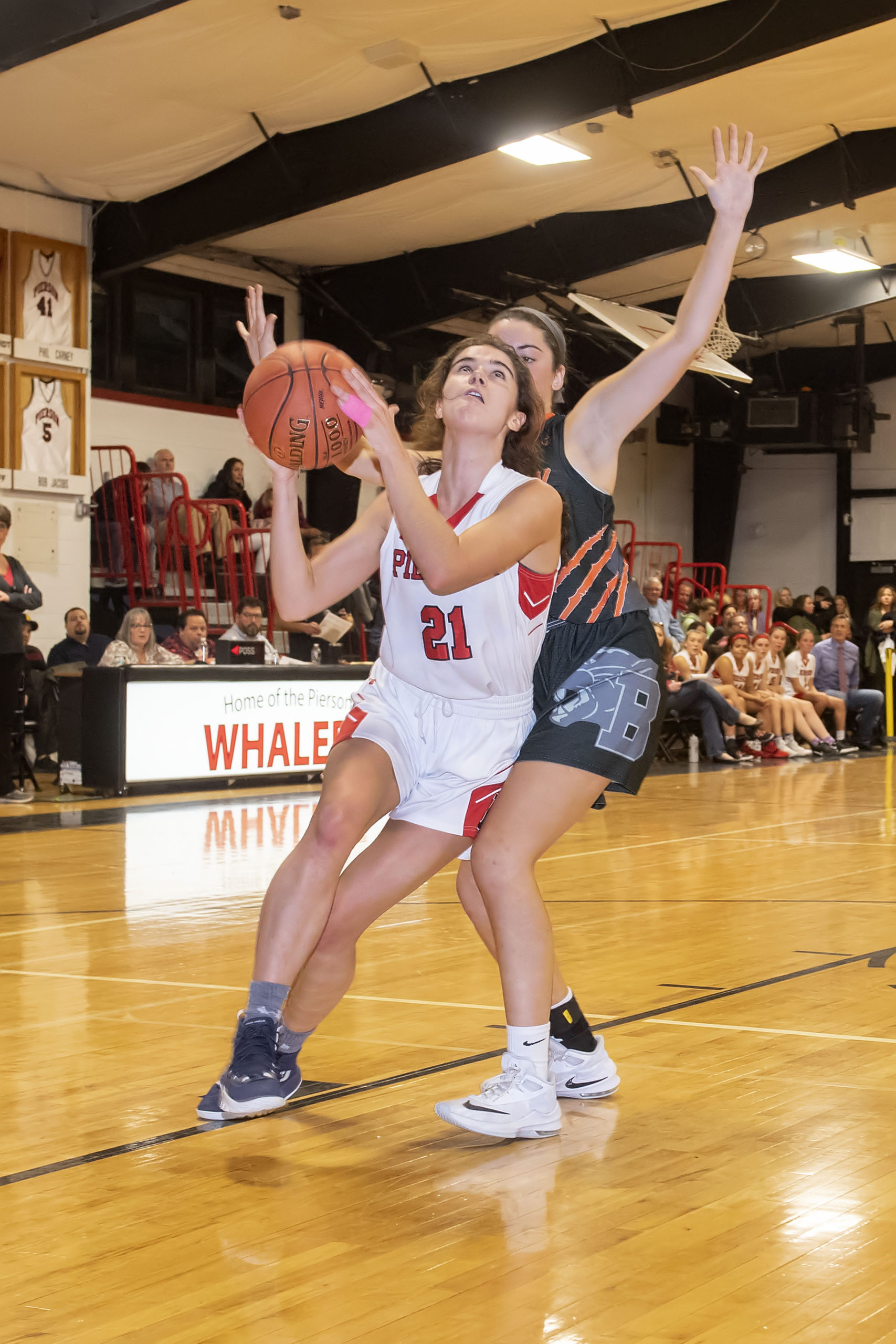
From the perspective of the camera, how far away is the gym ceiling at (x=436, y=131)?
10883mm

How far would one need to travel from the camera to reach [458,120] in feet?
40.6

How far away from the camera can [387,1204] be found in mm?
2537

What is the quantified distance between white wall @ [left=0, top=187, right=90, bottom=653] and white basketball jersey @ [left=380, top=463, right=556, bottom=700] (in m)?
11.4

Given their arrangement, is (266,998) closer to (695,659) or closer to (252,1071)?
(252,1071)

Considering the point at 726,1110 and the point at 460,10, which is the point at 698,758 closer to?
the point at 460,10

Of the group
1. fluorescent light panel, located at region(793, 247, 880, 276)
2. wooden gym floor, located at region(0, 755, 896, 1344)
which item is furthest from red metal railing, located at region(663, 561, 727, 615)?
wooden gym floor, located at region(0, 755, 896, 1344)

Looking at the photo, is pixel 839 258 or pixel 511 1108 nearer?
pixel 511 1108

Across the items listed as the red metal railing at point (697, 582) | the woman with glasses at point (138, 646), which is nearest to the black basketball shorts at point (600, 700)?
the woman with glasses at point (138, 646)

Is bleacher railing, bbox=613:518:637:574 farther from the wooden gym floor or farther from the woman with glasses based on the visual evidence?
the wooden gym floor

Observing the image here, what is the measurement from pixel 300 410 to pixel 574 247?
13.4 m

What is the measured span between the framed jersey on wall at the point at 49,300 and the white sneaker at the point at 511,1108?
12060 mm

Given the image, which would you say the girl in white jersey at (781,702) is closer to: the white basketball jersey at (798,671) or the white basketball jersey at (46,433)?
the white basketball jersey at (798,671)

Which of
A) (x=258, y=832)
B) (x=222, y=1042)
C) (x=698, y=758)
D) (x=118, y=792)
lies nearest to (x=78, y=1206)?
(x=222, y=1042)

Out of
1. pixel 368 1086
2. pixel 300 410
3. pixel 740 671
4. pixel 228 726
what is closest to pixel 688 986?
pixel 368 1086
